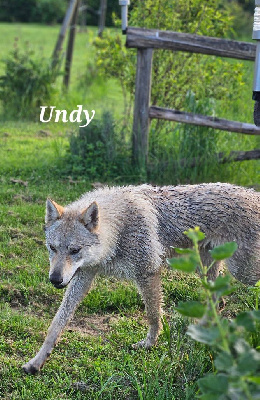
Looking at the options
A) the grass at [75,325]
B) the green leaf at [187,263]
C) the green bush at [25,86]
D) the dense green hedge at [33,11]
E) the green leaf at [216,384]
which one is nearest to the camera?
the green leaf at [216,384]

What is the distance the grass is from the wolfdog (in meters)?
0.23

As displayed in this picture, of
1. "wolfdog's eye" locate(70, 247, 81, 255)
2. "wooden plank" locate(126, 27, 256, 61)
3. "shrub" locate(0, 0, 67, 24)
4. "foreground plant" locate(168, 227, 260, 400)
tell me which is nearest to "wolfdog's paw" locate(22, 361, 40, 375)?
"wolfdog's eye" locate(70, 247, 81, 255)

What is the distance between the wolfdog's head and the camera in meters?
4.27

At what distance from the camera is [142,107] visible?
7.84 m

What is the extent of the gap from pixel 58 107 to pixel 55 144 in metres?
2.45

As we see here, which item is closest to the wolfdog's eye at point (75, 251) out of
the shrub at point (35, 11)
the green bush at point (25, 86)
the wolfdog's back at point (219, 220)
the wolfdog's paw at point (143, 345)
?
the wolfdog's back at point (219, 220)

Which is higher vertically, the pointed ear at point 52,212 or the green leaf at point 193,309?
the green leaf at point 193,309

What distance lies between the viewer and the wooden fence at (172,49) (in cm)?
763

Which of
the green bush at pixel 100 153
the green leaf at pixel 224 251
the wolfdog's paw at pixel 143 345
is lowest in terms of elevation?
the wolfdog's paw at pixel 143 345

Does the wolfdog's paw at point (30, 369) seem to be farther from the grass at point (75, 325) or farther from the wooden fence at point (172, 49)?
the wooden fence at point (172, 49)

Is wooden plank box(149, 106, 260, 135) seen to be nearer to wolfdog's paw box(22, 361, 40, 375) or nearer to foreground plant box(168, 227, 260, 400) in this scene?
wolfdog's paw box(22, 361, 40, 375)

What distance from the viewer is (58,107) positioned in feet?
35.6

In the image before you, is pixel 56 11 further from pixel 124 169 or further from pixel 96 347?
pixel 96 347

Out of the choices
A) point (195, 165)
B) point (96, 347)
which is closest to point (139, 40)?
point (195, 165)
